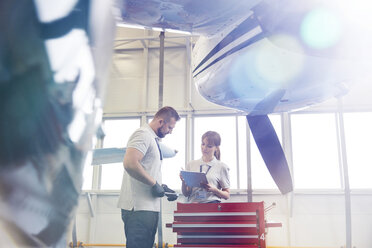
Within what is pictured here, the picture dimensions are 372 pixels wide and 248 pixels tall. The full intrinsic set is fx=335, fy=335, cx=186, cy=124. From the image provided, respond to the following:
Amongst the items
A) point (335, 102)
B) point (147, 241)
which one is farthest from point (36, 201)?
point (335, 102)

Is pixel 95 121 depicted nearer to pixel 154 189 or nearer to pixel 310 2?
pixel 310 2

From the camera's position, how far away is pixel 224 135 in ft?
18.0

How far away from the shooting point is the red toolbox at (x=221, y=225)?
5.78 ft

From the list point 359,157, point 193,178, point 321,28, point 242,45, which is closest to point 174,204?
point 359,157

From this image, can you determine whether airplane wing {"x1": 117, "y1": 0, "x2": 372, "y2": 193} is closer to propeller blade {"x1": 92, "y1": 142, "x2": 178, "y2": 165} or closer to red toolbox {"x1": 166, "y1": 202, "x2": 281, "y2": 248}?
red toolbox {"x1": 166, "y1": 202, "x2": 281, "y2": 248}

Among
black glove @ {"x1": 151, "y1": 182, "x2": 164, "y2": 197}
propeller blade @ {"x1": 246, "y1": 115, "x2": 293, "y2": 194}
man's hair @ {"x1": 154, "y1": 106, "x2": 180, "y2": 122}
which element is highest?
man's hair @ {"x1": 154, "y1": 106, "x2": 180, "y2": 122}

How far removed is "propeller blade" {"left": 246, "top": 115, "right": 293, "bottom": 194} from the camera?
174 cm

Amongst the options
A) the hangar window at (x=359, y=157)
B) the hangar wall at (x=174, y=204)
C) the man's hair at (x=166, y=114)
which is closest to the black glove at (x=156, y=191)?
the man's hair at (x=166, y=114)

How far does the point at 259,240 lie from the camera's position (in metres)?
1.75

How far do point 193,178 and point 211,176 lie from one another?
0.29 m

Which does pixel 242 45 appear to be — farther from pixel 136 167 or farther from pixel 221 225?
pixel 221 225

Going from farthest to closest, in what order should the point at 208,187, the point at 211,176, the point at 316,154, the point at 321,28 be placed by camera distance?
1. the point at 316,154
2. the point at 211,176
3. the point at 208,187
4. the point at 321,28

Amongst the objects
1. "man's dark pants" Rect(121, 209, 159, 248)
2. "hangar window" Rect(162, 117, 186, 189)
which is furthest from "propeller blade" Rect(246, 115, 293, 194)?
"hangar window" Rect(162, 117, 186, 189)

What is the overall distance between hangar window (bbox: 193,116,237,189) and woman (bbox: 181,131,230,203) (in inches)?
117
